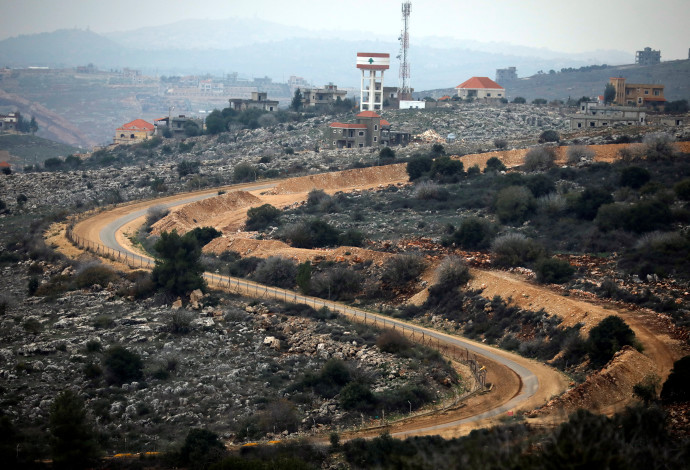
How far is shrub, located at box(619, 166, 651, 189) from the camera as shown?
5244 cm

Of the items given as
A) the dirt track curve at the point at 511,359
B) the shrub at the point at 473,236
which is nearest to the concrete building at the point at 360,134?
the dirt track curve at the point at 511,359

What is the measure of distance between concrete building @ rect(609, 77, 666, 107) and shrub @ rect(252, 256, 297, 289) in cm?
6622

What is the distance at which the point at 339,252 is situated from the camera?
44.4 m

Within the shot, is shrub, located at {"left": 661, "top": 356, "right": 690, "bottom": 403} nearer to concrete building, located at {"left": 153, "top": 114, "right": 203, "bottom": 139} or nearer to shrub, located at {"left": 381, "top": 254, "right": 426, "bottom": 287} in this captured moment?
shrub, located at {"left": 381, "top": 254, "right": 426, "bottom": 287}

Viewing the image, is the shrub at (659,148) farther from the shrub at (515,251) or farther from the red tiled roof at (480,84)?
the red tiled roof at (480,84)

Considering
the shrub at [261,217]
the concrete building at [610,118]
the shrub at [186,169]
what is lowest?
the shrub at [261,217]

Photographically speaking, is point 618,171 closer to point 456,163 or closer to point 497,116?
point 456,163

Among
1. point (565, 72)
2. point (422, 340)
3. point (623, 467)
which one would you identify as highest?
point (565, 72)

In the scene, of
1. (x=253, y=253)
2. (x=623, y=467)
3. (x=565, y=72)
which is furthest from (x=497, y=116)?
(x=565, y=72)

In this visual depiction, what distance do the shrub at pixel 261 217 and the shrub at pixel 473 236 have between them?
14.3 meters

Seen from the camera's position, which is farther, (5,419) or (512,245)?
(512,245)

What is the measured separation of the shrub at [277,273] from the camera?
1668 inches

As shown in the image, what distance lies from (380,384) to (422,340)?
561 cm

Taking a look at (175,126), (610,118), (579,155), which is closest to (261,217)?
(579,155)
